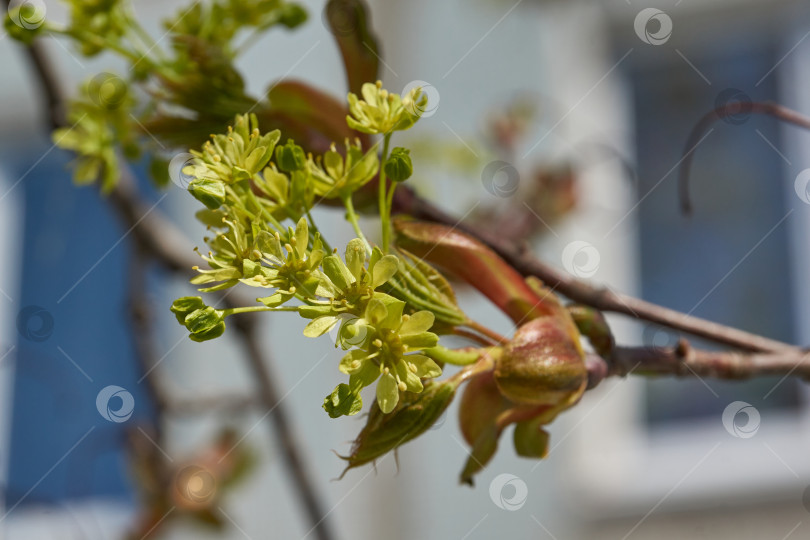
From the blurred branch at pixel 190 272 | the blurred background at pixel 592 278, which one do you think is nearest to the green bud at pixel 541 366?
the blurred branch at pixel 190 272

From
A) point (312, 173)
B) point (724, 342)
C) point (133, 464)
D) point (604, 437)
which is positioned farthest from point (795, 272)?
point (312, 173)

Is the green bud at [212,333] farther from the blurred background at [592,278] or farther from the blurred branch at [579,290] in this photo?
the blurred background at [592,278]

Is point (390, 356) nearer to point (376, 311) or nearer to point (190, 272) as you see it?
point (376, 311)

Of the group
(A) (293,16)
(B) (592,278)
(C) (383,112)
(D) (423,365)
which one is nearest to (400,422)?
(D) (423,365)

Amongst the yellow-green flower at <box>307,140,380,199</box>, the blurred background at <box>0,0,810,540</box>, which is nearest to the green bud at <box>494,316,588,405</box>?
the yellow-green flower at <box>307,140,380,199</box>

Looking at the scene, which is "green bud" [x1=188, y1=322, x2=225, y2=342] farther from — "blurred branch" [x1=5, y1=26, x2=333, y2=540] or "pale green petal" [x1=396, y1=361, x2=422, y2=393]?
"blurred branch" [x1=5, y1=26, x2=333, y2=540]
